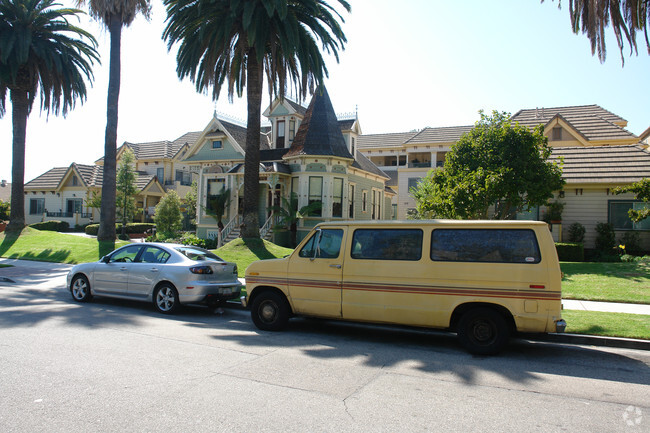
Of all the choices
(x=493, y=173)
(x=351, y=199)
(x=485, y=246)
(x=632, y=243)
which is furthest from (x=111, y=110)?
(x=632, y=243)

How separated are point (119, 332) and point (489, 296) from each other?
6.38 m

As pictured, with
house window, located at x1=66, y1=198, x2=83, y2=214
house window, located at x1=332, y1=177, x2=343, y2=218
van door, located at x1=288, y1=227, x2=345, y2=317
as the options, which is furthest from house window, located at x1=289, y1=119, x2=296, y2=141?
house window, located at x1=66, y1=198, x2=83, y2=214

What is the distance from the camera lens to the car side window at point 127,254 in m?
11.3

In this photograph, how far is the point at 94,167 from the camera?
49781mm

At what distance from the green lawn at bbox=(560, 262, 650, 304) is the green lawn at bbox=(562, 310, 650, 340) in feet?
8.04

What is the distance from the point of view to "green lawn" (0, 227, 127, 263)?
2134cm

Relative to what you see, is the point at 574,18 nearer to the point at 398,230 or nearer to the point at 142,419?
the point at 398,230

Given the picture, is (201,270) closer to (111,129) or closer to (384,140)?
(111,129)

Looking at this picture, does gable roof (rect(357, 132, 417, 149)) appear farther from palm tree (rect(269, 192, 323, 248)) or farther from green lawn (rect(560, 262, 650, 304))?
green lawn (rect(560, 262, 650, 304))

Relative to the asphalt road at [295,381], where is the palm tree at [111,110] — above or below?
above

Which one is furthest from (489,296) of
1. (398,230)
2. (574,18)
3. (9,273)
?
(9,273)

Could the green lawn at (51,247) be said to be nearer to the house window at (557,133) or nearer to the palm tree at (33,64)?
the palm tree at (33,64)

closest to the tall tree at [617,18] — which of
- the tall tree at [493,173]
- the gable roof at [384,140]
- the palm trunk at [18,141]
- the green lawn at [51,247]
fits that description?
the tall tree at [493,173]

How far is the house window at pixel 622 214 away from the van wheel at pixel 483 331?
16.7 metres
